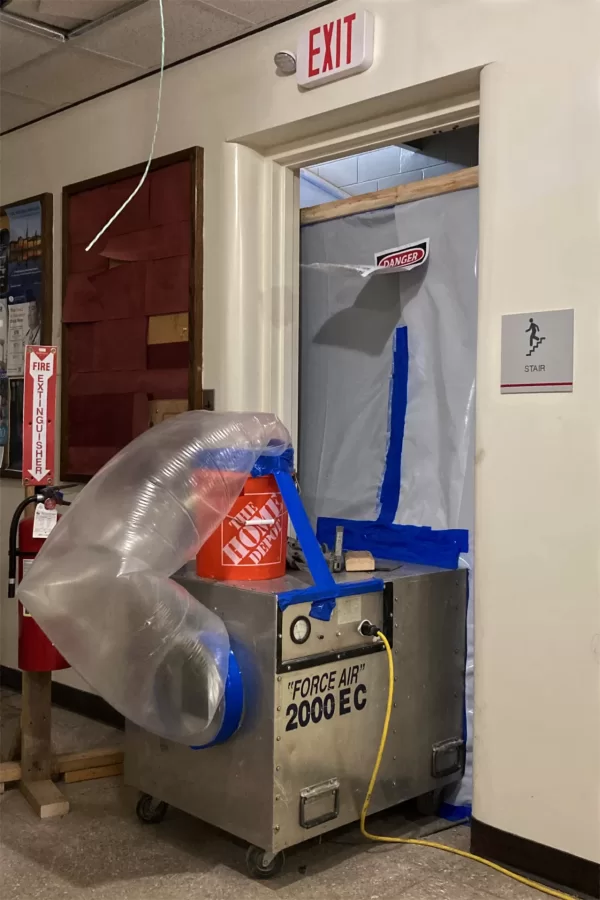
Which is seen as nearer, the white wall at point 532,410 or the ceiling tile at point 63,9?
the white wall at point 532,410

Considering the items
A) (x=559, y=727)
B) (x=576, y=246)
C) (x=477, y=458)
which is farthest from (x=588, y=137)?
(x=559, y=727)

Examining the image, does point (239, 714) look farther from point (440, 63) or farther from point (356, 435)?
point (440, 63)

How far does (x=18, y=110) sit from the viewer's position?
143 inches

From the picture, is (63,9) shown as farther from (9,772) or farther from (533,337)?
(9,772)

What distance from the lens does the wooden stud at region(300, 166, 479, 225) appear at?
265cm

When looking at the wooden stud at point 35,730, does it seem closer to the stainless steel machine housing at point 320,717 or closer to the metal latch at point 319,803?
the stainless steel machine housing at point 320,717

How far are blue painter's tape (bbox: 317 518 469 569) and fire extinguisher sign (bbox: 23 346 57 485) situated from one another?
0.99 meters

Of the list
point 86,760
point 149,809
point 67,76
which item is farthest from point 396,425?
point 67,76

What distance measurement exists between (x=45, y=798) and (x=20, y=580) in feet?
2.19

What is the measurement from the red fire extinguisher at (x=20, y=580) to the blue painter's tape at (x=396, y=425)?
1.07 meters

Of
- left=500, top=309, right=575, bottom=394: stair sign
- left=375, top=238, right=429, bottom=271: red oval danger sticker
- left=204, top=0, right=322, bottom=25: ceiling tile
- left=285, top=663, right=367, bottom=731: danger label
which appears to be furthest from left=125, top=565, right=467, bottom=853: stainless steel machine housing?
left=204, top=0, right=322, bottom=25: ceiling tile

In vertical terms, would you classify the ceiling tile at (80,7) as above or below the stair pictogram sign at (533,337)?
above

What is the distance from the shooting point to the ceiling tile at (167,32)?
2.71 metres

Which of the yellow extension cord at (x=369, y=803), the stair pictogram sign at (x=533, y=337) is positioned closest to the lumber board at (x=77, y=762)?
the yellow extension cord at (x=369, y=803)
